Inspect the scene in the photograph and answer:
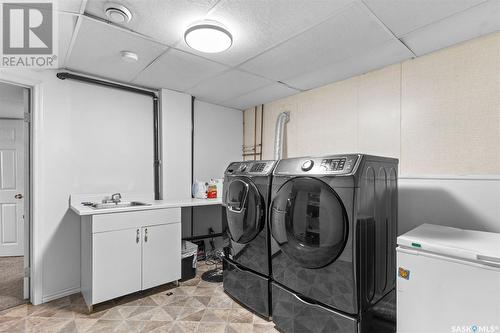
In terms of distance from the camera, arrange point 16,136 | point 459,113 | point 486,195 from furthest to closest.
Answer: point 16,136 < point 459,113 < point 486,195

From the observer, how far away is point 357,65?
2.43m

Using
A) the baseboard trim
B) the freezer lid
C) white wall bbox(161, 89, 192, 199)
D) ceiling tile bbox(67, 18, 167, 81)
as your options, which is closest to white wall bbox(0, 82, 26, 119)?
ceiling tile bbox(67, 18, 167, 81)

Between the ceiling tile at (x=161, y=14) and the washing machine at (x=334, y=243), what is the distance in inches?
47.1

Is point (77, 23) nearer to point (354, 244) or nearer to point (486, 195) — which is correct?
point (354, 244)

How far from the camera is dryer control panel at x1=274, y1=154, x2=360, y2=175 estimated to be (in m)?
1.59

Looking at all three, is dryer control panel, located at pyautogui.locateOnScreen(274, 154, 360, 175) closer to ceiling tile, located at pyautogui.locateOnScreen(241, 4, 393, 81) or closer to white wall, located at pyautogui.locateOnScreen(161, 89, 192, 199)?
ceiling tile, located at pyautogui.locateOnScreen(241, 4, 393, 81)

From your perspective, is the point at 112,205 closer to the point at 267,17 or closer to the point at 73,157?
the point at 73,157

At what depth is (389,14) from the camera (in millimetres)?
1667

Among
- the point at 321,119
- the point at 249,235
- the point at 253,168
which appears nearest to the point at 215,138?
the point at 321,119

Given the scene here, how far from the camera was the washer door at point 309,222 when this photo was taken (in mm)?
→ 1591

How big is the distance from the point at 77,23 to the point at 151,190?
1903 millimetres

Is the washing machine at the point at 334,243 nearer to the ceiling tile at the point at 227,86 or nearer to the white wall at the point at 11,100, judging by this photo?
the ceiling tile at the point at 227,86

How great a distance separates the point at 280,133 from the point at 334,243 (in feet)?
6.49

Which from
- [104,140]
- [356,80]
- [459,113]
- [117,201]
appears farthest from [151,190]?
[459,113]
